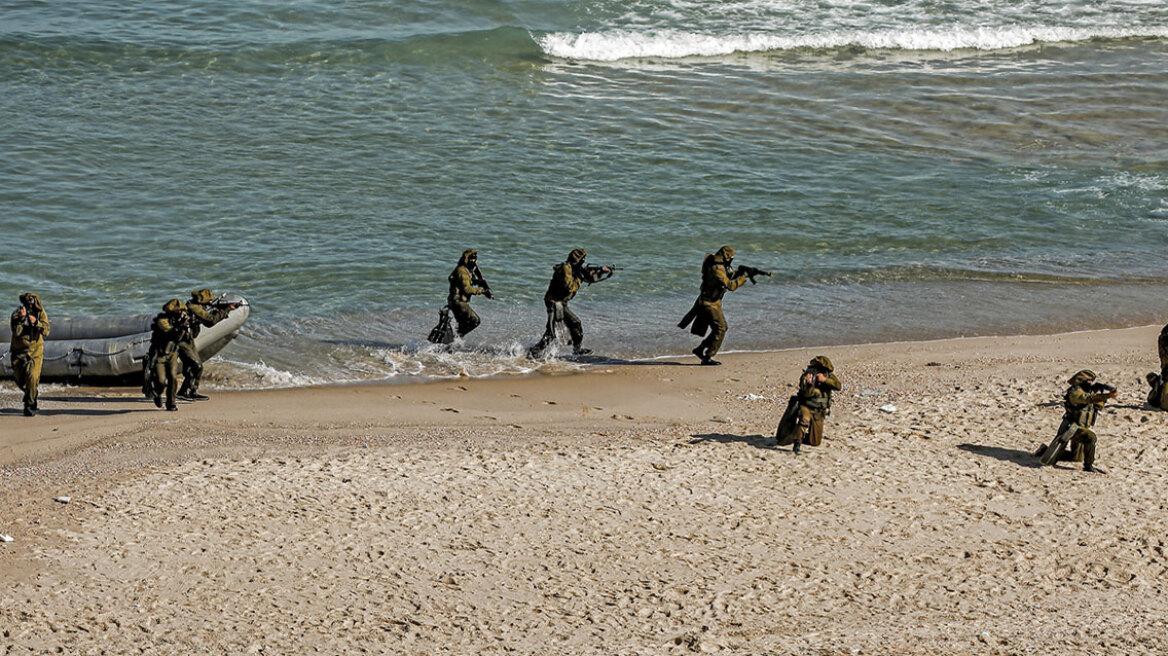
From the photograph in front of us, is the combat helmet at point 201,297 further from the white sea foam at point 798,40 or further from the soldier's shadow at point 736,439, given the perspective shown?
the white sea foam at point 798,40

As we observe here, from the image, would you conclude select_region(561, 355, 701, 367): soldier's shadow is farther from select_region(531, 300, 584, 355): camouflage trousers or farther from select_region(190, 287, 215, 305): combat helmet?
select_region(190, 287, 215, 305): combat helmet

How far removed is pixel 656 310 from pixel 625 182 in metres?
5.43

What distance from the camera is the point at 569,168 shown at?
2462 cm

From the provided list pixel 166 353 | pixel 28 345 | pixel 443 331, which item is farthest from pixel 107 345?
pixel 443 331

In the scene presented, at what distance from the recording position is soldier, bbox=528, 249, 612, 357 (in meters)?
16.8

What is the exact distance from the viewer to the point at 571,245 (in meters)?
21.5

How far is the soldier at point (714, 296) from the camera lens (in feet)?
54.1

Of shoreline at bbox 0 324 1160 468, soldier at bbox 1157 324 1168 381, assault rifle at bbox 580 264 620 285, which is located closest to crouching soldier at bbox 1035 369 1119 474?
soldier at bbox 1157 324 1168 381

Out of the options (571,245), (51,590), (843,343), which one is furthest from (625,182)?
(51,590)

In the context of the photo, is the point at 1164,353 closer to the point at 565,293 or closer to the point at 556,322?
the point at 565,293

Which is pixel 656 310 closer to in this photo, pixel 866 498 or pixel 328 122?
pixel 866 498

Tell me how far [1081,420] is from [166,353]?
29.1 feet

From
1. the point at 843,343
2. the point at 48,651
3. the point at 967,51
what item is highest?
Answer: the point at 967,51

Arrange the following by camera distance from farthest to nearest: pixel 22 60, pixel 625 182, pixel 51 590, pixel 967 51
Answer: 1. pixel 967 51
2. pixel 22 60
3. pixel 625 182
4. pixel 51 590
